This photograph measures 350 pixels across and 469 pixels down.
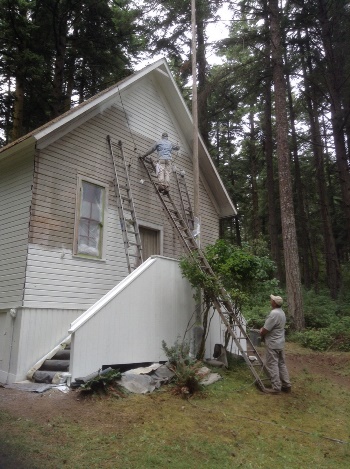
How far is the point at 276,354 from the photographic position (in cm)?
784

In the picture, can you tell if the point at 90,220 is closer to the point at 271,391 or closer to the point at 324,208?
the point at 271,391

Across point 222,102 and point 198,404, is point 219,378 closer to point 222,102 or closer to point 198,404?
point 198,404

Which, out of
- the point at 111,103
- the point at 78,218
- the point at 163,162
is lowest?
the point at 78,218

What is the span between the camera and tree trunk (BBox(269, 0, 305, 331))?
14.2 meters

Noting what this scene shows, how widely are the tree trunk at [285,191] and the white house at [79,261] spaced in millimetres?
4769

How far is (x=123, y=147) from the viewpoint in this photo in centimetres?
1170

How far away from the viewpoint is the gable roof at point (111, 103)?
30.0ft

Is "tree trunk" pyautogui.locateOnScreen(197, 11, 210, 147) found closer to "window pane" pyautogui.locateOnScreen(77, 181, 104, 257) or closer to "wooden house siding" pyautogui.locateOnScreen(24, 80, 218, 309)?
"wooden house siding" pyautogui.locateOnScreen(24, 80, 218, 309)

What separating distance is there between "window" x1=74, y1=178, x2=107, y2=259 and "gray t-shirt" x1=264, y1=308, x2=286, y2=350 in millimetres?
4570

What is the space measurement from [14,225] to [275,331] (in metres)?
6.09

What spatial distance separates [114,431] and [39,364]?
367cm

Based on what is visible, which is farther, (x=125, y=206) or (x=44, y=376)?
(x=125, y=206)

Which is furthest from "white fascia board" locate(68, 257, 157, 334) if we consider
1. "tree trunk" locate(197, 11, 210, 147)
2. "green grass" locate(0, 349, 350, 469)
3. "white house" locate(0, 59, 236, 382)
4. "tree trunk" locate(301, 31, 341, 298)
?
"tree trunk" locate(301, 31, 341, 298)

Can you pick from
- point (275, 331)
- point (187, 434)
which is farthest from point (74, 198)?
point (187, 434)
